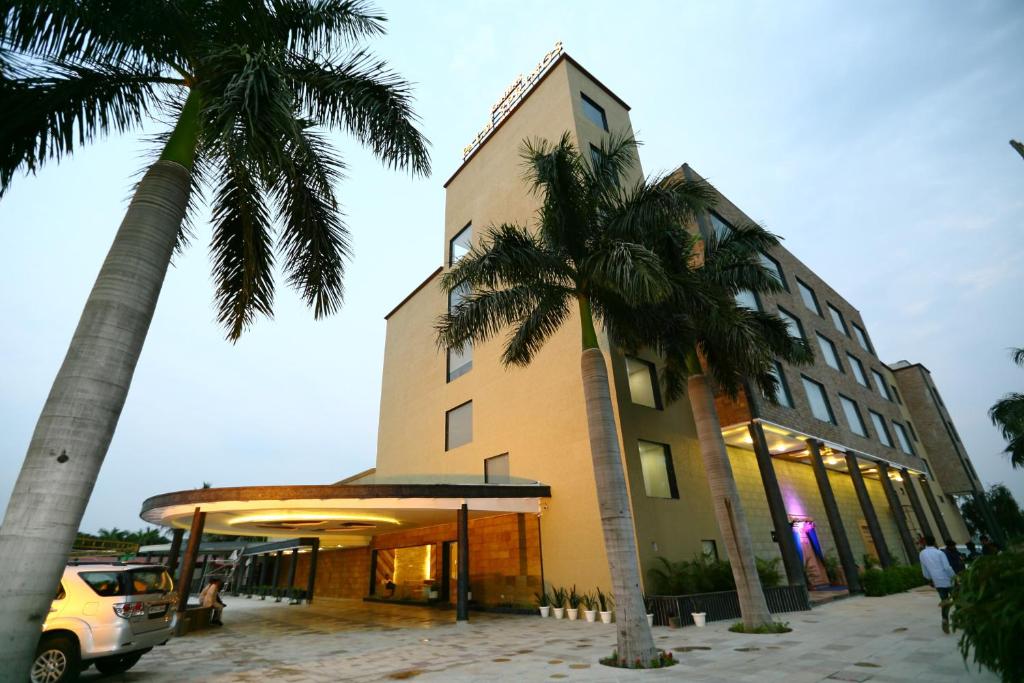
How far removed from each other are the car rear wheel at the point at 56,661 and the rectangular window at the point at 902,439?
36526 mm

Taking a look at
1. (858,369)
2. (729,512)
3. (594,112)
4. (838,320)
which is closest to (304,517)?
(729,512)

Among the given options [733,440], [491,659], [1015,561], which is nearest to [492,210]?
[733,440]

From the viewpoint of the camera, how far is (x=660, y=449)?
54.7 feet

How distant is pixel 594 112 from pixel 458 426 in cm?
1527

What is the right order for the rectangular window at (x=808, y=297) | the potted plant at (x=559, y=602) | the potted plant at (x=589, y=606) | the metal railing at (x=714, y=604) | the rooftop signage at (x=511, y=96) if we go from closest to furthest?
1. the metal railing at (x=714, y=604)
2. the potted plant at (x=589, y=606)
3. the potted plant at (x=559, y=602)
4. the rooftop signage at (x=511, y=96)
5. the rectangular window at (x=808, y=297)

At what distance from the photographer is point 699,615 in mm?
12383

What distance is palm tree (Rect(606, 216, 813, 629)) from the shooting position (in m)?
11.1

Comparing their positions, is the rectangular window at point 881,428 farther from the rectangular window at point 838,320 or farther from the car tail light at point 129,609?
the car tail light at point 129,609

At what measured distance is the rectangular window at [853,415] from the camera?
2422cm

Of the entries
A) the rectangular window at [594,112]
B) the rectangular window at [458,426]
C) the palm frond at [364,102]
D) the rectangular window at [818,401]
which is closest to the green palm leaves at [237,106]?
the palm frond at [364,102]

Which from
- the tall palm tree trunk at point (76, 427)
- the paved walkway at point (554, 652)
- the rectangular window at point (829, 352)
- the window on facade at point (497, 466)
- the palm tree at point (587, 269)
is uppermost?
the rectangular window at point (829, 352)

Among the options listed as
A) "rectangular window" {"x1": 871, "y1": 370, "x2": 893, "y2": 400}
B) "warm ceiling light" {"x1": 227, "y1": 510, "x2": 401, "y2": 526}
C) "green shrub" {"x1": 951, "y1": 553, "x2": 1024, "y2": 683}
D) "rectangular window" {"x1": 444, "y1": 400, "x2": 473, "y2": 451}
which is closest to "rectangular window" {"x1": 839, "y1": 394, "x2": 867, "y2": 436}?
→ "rectangular window" {"x1": 871, "y1": 370, "x2": 893, "y2": 400}

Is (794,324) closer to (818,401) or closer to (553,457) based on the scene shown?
(818,401)

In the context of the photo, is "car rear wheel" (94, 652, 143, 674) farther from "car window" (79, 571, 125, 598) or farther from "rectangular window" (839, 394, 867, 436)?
"rectangular window" (839, 394, 867, 436)
